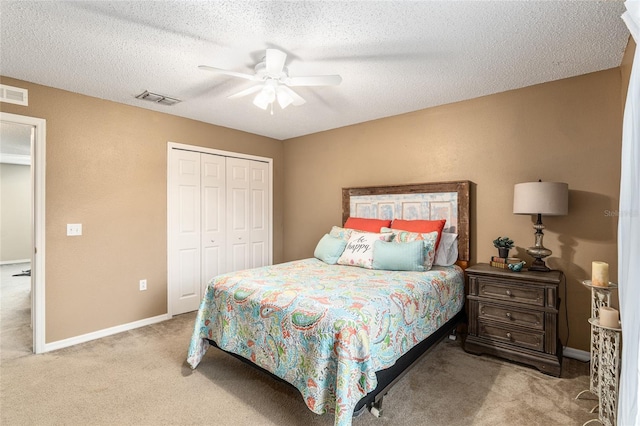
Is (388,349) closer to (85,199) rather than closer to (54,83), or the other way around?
(85,199)

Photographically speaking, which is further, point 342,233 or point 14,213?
point 14,213

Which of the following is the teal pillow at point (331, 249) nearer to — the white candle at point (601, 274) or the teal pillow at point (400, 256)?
the teal pillow at point (400, 256)

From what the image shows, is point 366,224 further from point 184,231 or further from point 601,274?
point 184,231

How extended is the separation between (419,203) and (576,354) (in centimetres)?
191

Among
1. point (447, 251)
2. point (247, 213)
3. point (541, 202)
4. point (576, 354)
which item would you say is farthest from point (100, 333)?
point (576, 354)

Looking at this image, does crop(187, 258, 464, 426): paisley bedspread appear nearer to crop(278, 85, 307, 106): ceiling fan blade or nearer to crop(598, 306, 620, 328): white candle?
crop(598, 306, 620, 328): white candle

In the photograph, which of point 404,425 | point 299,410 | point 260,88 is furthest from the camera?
point 260,88

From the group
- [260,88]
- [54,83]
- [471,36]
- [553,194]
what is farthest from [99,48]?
[553,194]

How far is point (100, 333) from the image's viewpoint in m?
3.15

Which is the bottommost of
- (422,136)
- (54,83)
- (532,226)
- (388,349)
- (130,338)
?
(130,338)

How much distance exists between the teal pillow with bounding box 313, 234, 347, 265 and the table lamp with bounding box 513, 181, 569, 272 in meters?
1.64

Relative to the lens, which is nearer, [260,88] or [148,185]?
[260,88]

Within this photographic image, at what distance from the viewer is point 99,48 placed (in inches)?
87.8

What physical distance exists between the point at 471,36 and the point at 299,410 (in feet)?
8.82
